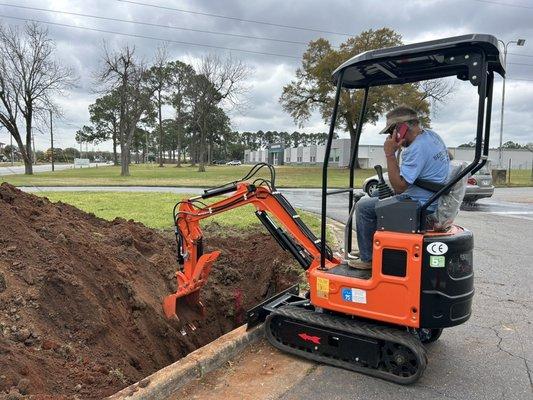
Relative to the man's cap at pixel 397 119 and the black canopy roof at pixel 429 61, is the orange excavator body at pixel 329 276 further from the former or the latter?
the black canopy roof at pixel 429 61

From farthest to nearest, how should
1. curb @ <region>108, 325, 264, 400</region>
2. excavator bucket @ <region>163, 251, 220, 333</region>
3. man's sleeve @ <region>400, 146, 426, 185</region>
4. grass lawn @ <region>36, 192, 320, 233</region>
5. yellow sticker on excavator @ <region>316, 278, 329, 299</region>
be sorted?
grass lawn @ <region>36, 192, 320, 233</region> → excavator bucket @ <region>163, 251, 220, 333</region> → yellow sticker on excavator @ <region>316, 278, 329, 299</region> → man's sleeve @ <region>400, 146, 426, 185</region> → curb @ <region>108, 325, 264, 400</region>

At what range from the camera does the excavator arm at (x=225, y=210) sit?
4.88m

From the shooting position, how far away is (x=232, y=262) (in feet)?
24.2

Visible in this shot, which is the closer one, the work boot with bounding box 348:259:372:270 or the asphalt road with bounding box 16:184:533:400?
the asphalt road with bounding box 16:184:533:400

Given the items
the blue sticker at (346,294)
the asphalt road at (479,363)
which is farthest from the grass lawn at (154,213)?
the blue sticker at (346,294)

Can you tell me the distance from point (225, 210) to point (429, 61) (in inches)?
98.9

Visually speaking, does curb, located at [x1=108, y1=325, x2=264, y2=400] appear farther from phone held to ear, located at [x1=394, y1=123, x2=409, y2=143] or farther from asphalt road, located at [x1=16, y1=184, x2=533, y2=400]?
phone held to ear, located at [x1=394, y1=123, x2=409, y2=143]

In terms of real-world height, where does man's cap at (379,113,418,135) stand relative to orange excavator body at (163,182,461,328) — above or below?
above

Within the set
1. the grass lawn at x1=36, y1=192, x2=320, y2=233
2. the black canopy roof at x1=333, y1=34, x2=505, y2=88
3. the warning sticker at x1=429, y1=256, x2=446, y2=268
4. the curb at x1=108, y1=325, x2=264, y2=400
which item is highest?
the black canopy roof at x1=333, y1=34, x2=505, y2=88

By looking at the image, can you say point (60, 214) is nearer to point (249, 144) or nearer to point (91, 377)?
point (91, 377)

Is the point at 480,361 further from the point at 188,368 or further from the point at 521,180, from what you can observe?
the point at 521,180

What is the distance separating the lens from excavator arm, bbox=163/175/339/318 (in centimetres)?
488

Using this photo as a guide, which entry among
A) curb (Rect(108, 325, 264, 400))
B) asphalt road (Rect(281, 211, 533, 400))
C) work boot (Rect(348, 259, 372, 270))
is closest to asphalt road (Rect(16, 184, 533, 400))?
asphalt road (Rect(281, 211, 533, 400))

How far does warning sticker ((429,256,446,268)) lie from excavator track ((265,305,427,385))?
2.13 ft
